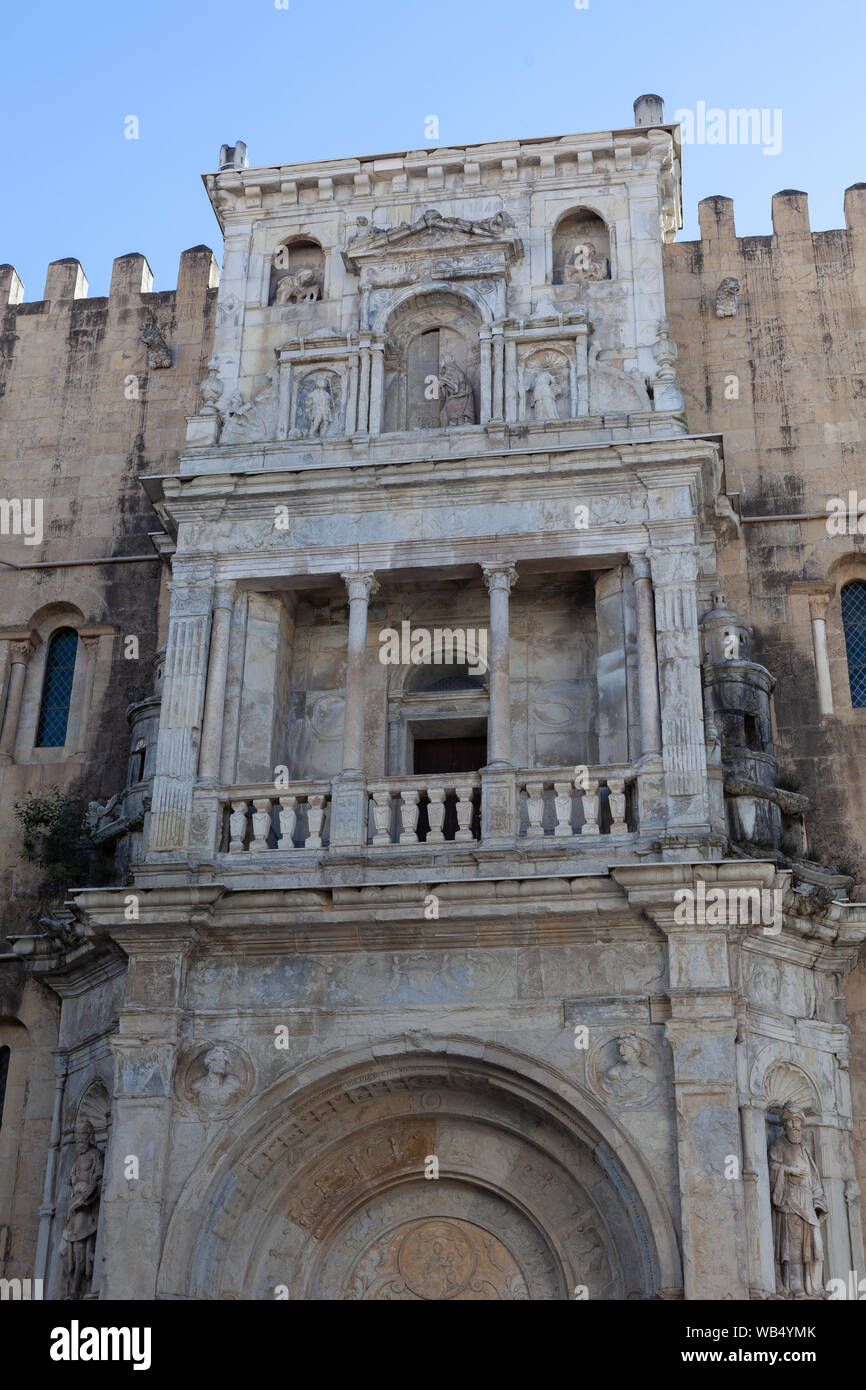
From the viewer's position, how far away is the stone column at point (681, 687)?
49.6 ft

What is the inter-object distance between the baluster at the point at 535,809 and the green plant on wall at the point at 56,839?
17.0 feet

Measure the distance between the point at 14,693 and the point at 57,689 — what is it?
20.4 inches

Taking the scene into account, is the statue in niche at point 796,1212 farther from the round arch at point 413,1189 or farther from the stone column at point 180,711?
the stone column at point 180,711

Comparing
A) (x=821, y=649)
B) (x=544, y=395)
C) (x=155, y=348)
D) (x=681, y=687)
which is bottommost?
(x=681, y=687)

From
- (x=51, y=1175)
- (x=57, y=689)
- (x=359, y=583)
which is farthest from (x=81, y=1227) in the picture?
(x=57, y=689)

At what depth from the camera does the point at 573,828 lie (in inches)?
616

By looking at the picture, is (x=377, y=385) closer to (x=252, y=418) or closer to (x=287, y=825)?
(x=252, y=418)

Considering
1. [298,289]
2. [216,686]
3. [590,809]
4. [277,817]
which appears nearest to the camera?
[590,809]

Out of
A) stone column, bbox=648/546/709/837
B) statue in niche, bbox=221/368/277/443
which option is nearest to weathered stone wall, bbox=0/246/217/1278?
statue in niche, bbox=221/368/277/443

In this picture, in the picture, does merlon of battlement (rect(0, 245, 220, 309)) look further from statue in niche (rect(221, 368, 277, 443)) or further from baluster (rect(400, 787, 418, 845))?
baluster (rect(400, 787, 418, 845))

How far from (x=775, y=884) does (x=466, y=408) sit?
6211 millimetres

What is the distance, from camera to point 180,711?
16.5 meters

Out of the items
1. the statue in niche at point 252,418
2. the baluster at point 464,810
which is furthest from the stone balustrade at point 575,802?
the statue in niche at point 252,418
